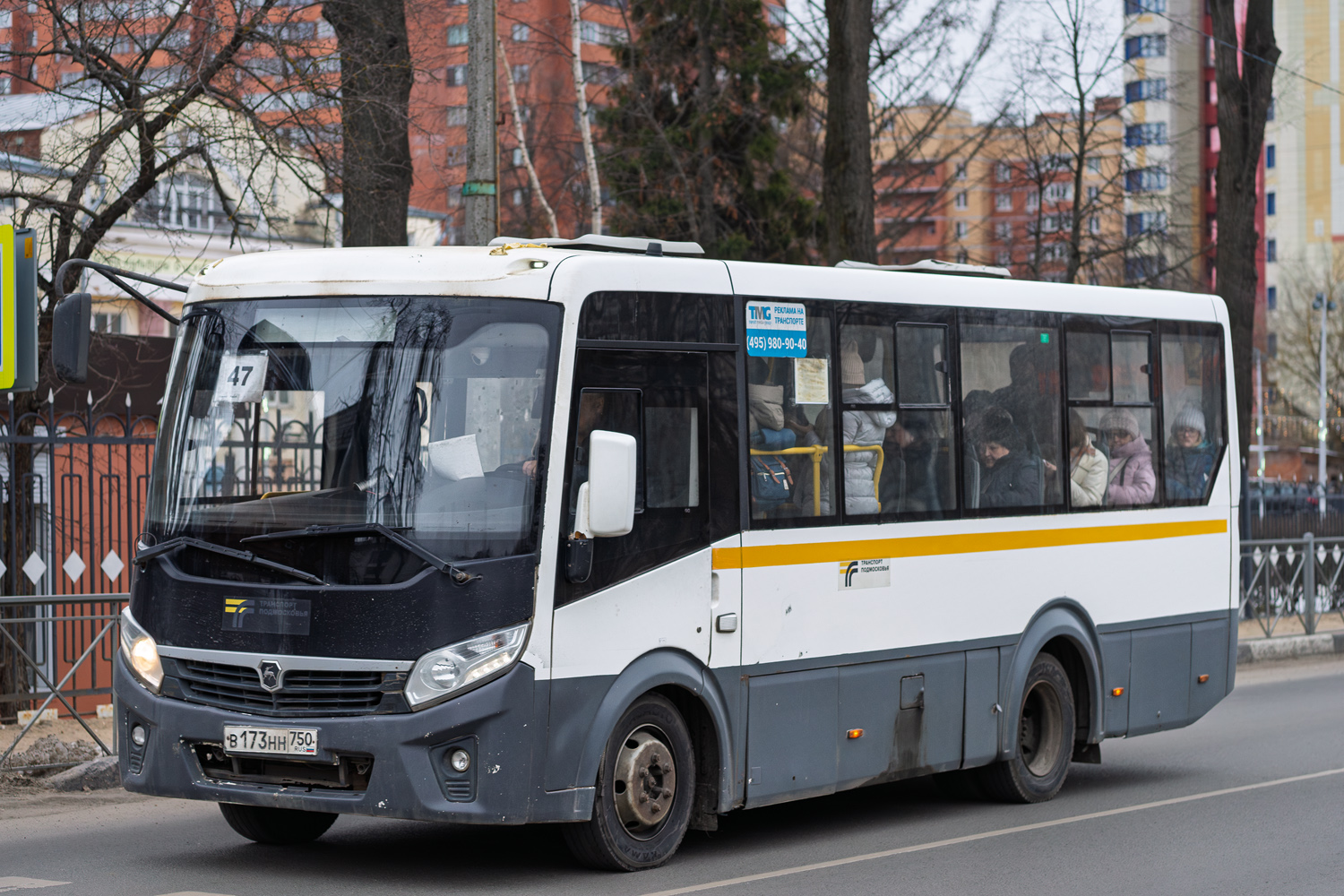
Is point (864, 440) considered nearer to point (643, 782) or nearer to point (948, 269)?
point (948, 269)

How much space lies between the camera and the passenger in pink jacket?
10844mm

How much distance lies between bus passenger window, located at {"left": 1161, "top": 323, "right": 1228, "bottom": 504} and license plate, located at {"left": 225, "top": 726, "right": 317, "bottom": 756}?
621 centimetres

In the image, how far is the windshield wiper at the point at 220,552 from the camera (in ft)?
24.2

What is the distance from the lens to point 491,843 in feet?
28.6

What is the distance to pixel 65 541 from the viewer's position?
1443 cm

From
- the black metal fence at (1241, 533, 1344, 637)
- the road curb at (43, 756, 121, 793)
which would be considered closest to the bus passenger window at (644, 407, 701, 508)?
the road curb at (43, 756, 121, 793)

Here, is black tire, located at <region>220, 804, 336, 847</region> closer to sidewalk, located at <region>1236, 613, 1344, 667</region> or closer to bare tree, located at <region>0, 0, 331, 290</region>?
bare tree, located at <region>0, 0, 331, 290</region>

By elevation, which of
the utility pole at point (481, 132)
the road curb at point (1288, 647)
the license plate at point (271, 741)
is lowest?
the road curb at point (1288, 647)

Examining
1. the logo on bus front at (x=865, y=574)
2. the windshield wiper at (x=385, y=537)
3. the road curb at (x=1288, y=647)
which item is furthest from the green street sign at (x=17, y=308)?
the road curb at (x=1288, y=647)

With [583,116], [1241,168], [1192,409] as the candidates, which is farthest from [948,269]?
[583,116]

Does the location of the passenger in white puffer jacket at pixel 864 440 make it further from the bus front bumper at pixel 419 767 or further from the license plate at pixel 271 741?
the license plate at pixel 271 741

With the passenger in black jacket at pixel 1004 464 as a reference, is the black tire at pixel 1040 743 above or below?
below

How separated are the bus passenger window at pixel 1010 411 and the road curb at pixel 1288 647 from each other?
1041 centimetres

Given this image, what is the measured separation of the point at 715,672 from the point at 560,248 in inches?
82.4
